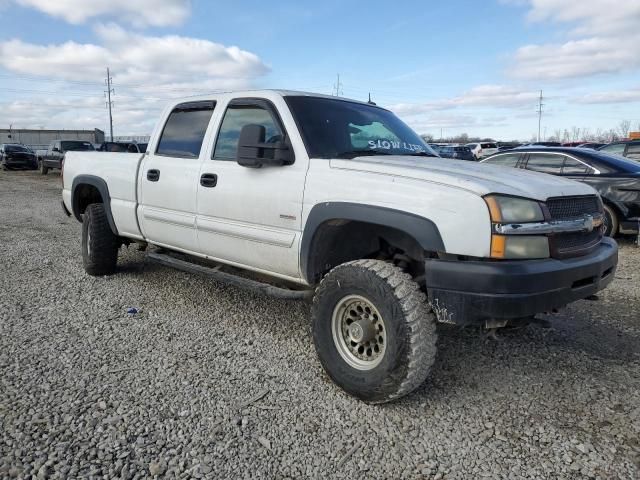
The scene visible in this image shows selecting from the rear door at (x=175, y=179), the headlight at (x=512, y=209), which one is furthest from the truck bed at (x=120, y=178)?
the headlight at (x=512, y=209)

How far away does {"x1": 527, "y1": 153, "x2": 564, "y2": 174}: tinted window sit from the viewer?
8734mm

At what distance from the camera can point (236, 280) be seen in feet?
13.2

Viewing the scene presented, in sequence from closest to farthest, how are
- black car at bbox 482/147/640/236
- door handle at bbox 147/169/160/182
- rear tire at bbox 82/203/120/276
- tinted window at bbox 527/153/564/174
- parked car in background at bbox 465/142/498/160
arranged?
door handle at bbox 147/169/160/182, rear tire at bbox 82/203/120/276, black car at bbox 482/147/640/236, tinted window at bbox 527/153/564/174, parked car in background at bbox 465/142/498/160

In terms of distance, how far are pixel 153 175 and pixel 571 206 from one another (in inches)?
136

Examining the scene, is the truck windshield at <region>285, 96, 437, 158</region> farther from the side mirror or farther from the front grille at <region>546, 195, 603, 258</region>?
the front grille at <region>546, 195, 603, 258</region>

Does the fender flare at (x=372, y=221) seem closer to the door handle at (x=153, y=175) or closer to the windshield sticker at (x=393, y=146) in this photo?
the windshield sticker at (x=393, y=146)

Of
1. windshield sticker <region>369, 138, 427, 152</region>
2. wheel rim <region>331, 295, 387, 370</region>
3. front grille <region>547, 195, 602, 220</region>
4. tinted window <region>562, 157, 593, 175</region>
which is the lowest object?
wheel rim <region>331, 295, 387, 370</region>

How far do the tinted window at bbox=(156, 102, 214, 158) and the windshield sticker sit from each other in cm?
149

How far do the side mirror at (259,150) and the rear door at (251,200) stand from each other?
0.07 meters

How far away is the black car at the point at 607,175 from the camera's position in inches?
310

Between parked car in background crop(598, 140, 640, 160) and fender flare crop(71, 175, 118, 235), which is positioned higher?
parked car in background crop(598, 140, 640, 160)

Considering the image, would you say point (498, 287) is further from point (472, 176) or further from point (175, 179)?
point (175, 179)

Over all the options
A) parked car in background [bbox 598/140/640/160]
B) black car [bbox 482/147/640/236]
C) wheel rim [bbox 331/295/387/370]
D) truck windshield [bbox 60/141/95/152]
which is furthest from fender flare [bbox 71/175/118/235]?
truck windshield [bbox 60/141/95/152]

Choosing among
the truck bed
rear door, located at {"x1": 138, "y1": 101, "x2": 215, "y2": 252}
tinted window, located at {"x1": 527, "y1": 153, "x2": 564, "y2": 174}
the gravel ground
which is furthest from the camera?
tinted window, located at {"x1": 527, "y1": 153, "x2": 564, "y2": 174}
